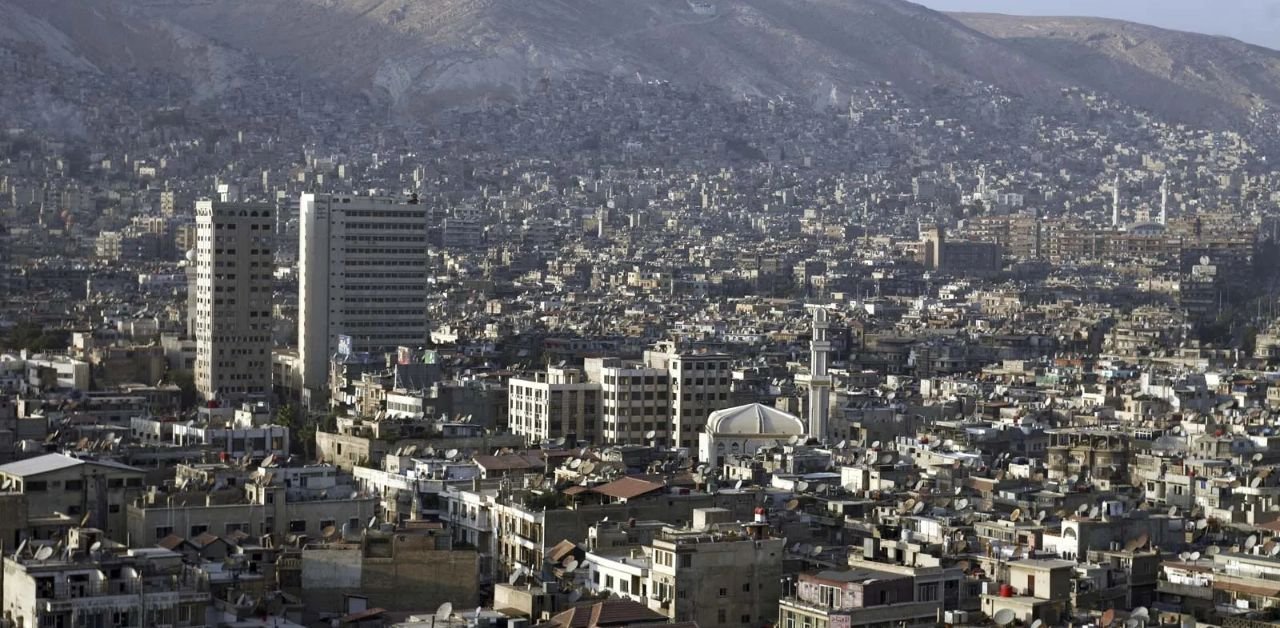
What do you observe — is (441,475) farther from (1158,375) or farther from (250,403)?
(1158,375)

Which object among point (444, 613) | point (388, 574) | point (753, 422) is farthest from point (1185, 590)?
point (753, 422)

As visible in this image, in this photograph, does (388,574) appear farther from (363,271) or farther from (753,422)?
(363,271)

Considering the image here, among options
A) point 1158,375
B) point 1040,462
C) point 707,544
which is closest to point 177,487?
point 707,544

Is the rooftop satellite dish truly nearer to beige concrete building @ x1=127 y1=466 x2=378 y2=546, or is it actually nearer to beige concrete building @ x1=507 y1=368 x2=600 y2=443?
beige concrete building @ x1=127 y1=466 x2=378 y2=546

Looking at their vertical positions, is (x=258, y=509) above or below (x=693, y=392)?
below

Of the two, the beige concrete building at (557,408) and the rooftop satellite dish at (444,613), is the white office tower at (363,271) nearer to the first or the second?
the beige concrete building at (557,408)

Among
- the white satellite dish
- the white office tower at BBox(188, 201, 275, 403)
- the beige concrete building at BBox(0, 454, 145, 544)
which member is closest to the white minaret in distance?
the white office tower at BBox(188, 201, 275, 403)

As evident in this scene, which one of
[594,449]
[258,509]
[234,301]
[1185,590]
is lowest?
[1185,590]
